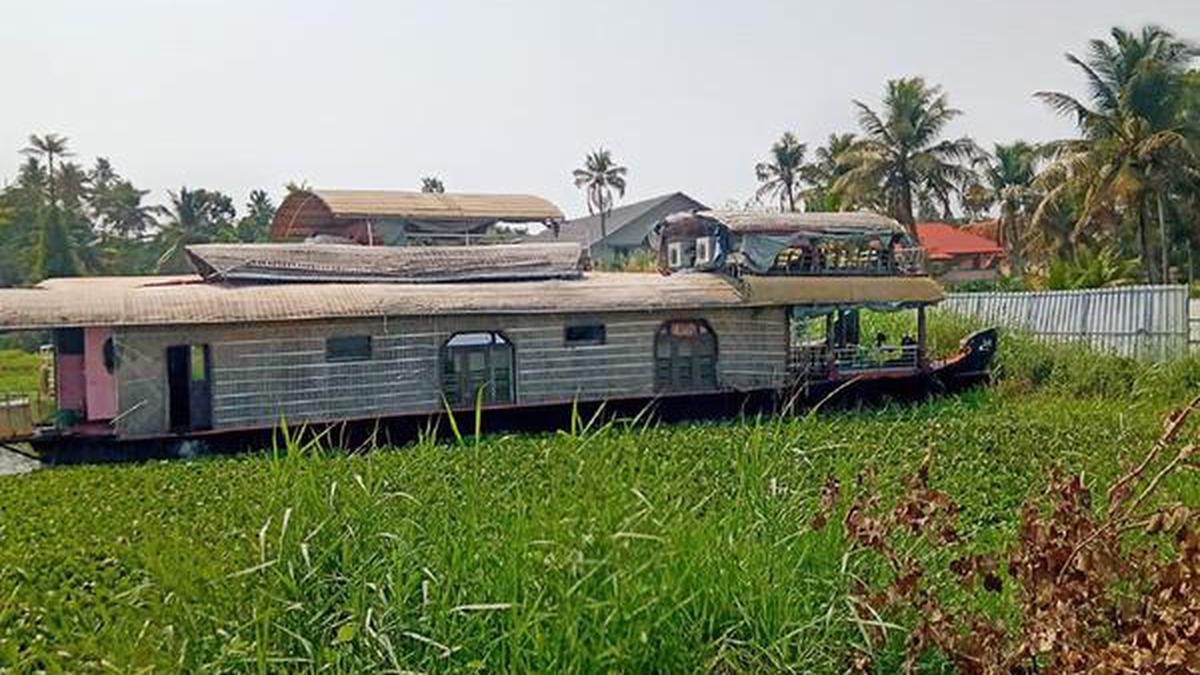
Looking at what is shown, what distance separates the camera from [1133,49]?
2009 cm

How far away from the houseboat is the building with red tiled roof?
2071 centimetres

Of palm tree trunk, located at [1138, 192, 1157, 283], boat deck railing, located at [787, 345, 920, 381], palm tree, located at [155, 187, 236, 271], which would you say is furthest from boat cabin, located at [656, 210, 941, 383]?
palm tree, located at [155, 187, 236, 271]

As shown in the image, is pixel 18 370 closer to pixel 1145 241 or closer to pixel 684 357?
pixel 684 357

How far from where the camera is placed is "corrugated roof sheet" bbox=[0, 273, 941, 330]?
371 inches

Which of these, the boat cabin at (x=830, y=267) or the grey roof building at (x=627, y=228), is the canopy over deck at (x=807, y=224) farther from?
the grey roof building at (x=627, y=228)

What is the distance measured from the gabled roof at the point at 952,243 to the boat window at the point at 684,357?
21.9 metres

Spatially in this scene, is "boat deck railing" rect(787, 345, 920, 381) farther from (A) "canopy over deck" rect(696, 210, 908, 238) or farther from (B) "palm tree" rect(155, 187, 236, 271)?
(B) "palm tree" rect(155, 187, 236, 271)

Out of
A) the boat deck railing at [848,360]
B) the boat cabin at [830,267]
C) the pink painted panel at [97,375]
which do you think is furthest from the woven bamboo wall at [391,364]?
the pink painted panel at [97,375]

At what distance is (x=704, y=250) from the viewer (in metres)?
13.3

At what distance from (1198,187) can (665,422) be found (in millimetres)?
15318

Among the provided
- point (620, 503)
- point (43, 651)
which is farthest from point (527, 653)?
point (43, 651)

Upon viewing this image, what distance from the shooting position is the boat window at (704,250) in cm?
1315

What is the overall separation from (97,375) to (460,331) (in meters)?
3.85

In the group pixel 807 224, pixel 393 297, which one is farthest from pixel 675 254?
pixel 393 297
